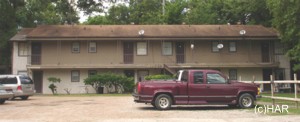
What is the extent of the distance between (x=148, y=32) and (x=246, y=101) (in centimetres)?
2343

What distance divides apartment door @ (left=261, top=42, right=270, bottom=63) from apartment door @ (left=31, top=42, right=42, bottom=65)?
22641 mm

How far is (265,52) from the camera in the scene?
42156 mm

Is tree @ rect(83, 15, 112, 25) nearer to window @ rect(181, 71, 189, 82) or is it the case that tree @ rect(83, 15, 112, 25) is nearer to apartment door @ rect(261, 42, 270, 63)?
apartment door @ rect(261, 42, 270, 63)

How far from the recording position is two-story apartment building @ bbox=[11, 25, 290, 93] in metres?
39.7

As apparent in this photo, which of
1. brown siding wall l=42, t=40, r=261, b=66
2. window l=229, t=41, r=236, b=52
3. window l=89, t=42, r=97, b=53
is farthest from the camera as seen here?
window l=229, t=41, r=236, b=52

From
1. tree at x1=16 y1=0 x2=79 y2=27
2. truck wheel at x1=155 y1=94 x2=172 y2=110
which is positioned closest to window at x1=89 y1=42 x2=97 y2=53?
tree at x1=16 y1=0 x2=79 y2=27

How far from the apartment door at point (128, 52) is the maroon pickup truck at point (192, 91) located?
22399 mm

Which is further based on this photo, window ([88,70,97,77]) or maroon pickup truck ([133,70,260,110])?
window ([88,70,97,77])

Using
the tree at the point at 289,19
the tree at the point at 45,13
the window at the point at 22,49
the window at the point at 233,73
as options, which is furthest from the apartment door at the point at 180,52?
the tree at the point at 45,13

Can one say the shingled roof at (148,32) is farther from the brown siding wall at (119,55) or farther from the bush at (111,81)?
the bush at (111,81)

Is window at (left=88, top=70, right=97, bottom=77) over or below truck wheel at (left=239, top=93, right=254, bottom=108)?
over

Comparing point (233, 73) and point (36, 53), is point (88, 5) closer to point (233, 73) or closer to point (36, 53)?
point (36, 53)

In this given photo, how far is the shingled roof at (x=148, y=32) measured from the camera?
39250 mm

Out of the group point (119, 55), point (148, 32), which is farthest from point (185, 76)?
point (148, 32)
